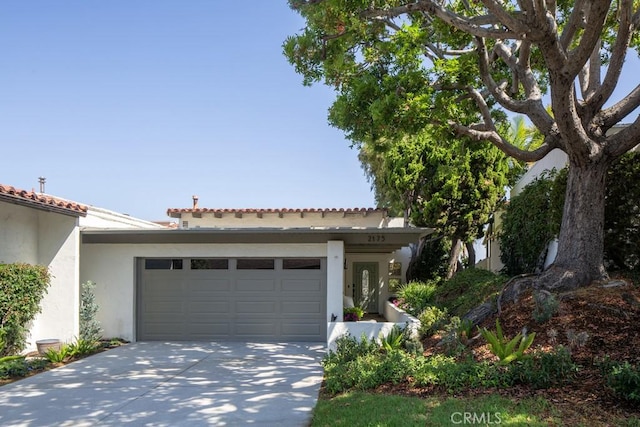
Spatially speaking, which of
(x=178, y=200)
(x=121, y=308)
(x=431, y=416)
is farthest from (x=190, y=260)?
(x=178, y=200)

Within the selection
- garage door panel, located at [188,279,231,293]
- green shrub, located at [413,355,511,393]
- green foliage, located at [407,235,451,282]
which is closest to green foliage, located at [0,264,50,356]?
garage door panel, located at [188,279,231,293]

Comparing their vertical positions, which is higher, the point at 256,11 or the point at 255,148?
the point at 256,11

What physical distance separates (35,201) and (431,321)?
8.34 metres

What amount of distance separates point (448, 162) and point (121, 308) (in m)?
11.6

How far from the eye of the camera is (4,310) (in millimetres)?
9070

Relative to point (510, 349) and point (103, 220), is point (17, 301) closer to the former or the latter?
point (103, 220)

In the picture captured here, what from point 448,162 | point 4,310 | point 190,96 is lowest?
point 4,310

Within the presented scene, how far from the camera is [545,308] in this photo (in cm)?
765

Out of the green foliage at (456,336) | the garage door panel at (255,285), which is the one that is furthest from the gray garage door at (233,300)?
the green foliage at (456,336)

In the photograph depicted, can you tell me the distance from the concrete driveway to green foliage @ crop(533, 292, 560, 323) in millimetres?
3768

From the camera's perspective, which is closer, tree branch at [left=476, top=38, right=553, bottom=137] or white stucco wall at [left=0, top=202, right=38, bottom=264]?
tree branch at [left=476, top=38, right=553, bottom=137]

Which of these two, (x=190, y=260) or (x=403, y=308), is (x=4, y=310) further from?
(x=403, y=308)

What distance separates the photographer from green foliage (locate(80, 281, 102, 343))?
1078 centimetres

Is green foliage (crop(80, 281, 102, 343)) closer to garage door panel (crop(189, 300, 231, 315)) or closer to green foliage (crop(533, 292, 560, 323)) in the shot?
garage door panel (crop(189, 300, 231, 315))
